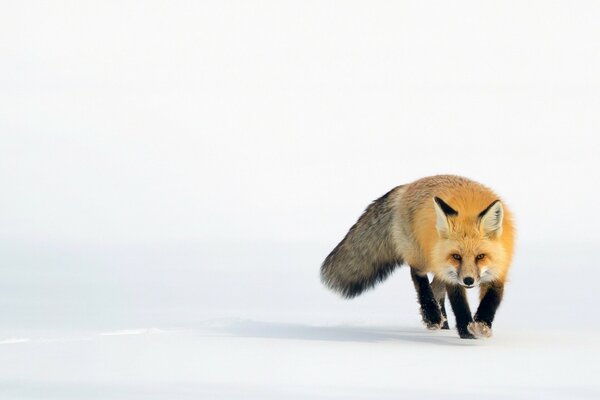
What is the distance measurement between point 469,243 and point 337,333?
2.05 m

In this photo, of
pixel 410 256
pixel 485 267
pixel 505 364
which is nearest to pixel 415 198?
pixel 410 256

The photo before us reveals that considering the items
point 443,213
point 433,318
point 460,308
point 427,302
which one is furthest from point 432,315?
point 443,213

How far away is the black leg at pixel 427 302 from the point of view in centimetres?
1234

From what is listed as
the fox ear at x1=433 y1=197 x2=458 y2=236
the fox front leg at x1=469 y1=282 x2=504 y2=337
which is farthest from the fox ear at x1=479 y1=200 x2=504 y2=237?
the fox front leg at x1=469 y1=282 x2=504 y2=337

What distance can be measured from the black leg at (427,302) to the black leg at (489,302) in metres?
1.01

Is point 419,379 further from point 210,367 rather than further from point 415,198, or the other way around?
point 415,198

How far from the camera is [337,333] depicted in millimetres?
11898

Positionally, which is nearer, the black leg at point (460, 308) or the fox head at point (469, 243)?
the fox head at point (469, 243)

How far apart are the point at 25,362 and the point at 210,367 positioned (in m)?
1.71

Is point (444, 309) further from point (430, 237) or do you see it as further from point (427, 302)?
point (430, 237)

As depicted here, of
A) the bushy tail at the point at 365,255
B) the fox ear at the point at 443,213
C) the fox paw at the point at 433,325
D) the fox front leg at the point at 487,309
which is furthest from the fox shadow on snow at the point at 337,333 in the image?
the fox ear at the point at 443,213

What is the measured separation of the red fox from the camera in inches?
425

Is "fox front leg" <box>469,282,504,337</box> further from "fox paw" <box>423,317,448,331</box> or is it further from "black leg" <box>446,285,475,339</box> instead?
"fox paw" <box>423,317,448,331</box>

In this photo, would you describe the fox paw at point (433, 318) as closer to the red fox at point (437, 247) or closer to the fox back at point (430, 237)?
the red fox at point (437, 247)
